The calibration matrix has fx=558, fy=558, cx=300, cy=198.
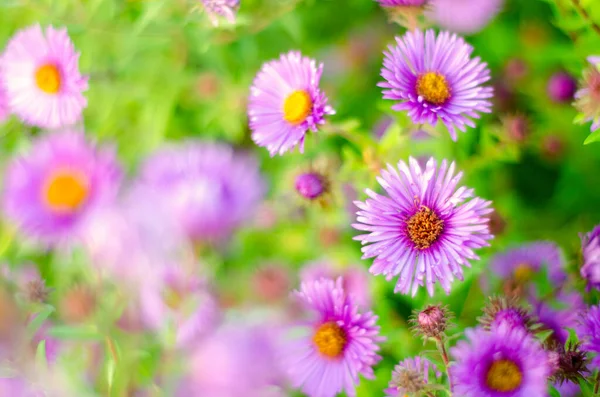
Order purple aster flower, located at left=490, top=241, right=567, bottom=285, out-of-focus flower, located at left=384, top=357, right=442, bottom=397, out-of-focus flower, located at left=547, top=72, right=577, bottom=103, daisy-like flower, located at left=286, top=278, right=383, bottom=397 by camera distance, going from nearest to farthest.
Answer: out-of-focus flower, located at left=384, top=357, right=442, bottom=397
daisy-like flower, located at left=286, top=278, right=383, bottom=397
purple aster flower, located at left=490, top=241, right=567, bottom=285
out-of-focus flower, located at left=547, top=72, right=577, bottom=103

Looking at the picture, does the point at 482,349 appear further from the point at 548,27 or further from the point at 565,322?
the point at 548,27

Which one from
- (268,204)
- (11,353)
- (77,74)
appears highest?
(268,204)

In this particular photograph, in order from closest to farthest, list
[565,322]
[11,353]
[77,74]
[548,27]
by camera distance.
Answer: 1. [11,353]
2. [565,322]
3. [77,74]
4. [548,27]

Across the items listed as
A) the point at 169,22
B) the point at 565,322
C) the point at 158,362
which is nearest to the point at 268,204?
the point at 169,22

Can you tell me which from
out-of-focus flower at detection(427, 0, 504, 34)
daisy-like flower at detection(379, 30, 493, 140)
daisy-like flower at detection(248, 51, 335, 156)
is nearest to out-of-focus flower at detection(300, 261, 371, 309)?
daisy-like flower at detection(248, 51, 335, 156)

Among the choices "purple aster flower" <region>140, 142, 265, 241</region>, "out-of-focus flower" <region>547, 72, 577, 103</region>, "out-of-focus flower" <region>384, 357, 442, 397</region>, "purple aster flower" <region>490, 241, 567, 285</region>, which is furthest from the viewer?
"out-of-focus flower" <region>547, 72, 577, 103</region>

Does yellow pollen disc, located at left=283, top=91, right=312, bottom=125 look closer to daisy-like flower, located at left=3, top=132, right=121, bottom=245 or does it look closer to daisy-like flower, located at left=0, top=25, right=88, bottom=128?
daisy-like flower, located at left=3, top=132, right=121, bottom=245
